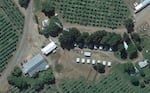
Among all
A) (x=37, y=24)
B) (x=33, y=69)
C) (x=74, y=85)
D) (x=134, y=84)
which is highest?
(x=37, y=24)

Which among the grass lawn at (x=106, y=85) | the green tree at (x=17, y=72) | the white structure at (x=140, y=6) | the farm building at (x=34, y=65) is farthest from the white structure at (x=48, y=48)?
the white structure at (x=140, y=6)

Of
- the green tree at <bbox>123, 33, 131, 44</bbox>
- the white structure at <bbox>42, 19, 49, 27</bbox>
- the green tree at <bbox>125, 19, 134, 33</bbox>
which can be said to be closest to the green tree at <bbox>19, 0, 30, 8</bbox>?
the white structure at <bbox>42, 19, 49, 27</bbox>

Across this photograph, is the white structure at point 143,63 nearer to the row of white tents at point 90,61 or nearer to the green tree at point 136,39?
the green tree at point 136,39

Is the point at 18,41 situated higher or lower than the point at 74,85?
higher

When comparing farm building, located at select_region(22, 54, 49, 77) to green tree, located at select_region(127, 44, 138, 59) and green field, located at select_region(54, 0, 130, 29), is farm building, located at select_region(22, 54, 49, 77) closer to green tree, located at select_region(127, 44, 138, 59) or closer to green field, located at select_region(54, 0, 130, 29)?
green field, located at select_region(54, 0, 130, 29)

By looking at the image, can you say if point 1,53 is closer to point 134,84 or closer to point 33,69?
point 33,69

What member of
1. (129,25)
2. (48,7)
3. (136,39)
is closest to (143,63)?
(136,39)

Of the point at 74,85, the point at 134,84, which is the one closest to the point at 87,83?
the point at 74,85
